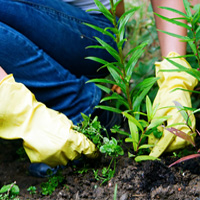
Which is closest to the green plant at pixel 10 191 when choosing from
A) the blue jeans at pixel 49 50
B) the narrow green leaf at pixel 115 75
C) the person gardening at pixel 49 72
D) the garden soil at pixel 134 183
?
the garden soil at pixel 134 183

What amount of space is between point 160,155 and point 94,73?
84 cm

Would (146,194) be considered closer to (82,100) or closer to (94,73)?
(82,100)

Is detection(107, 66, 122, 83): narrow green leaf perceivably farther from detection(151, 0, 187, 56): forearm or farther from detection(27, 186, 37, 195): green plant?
detection(27, 186, 37, 195): green plant

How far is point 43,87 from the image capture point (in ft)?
5.03

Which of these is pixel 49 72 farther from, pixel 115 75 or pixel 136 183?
pixel 136 183

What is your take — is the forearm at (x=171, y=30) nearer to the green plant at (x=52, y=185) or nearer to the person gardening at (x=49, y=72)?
the person gardening at (x=49, y=72)

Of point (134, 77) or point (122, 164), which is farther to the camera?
point (134, 77)

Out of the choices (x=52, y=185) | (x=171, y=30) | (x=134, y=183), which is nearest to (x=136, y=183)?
(x=134, y=183)

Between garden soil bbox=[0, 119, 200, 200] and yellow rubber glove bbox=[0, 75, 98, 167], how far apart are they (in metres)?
0.12

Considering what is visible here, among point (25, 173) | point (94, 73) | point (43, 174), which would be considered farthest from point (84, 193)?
point (94, 73)

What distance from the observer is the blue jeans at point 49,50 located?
1.46 meters

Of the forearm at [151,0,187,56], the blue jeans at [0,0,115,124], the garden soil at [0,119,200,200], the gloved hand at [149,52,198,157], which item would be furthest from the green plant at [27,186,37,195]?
the forearm at [151,0,187,56]

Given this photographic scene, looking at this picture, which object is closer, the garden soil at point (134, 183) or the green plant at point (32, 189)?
the garden soil at point (134, 183)

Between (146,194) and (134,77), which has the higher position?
(134,77)
